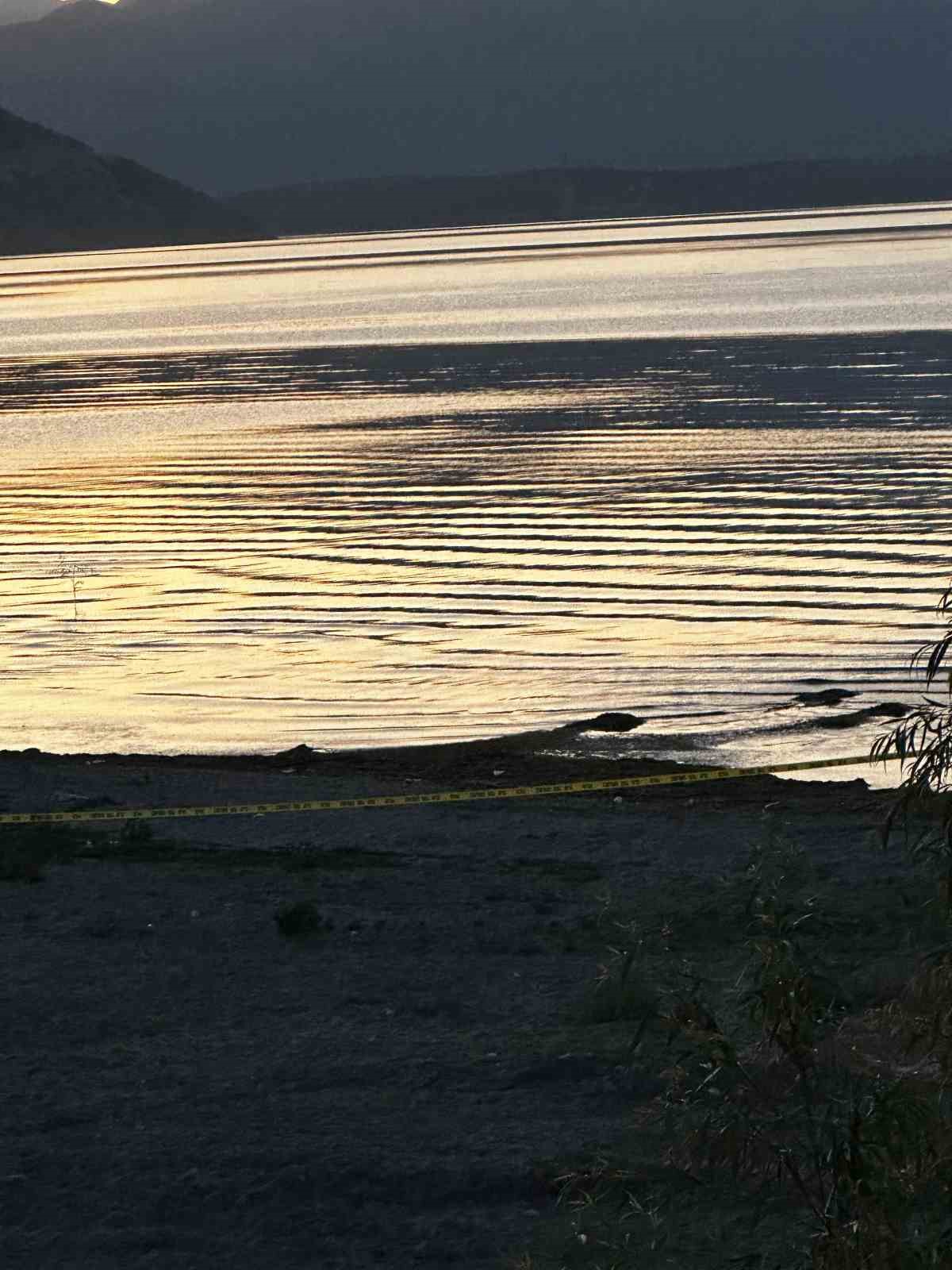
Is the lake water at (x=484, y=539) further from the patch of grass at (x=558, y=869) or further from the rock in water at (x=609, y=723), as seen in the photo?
the patch of grass at (x=558, y=869)

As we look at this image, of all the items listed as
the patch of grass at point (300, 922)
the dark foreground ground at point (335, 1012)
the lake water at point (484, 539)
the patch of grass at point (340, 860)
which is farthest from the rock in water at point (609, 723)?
the patch of grass at point (300, 922)

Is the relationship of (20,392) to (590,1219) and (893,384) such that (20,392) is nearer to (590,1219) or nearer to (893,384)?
(893,384)

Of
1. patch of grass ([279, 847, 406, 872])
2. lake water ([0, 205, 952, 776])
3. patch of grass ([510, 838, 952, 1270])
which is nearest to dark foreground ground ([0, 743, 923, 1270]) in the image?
patch of grass ([279, 847, 406, 872])

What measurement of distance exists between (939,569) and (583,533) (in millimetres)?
5809

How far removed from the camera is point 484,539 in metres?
26.6

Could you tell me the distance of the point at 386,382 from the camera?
53750 millimetres

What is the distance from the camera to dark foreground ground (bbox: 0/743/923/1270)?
688cm

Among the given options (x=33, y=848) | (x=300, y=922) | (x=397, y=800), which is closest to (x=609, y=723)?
(x=397, y=800)

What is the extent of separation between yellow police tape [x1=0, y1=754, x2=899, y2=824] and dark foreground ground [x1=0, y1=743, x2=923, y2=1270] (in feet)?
0.72

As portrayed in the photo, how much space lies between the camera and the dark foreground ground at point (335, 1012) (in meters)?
6.88

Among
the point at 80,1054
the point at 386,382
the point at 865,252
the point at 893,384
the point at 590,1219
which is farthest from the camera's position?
the point at 865,252

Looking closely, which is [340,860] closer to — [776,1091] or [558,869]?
[558,869]

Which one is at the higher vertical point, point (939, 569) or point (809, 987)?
point (939, 569)

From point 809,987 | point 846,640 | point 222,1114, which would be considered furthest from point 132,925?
point 846,640
